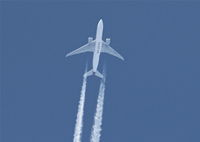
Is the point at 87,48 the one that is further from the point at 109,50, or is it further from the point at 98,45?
the point at 98,45

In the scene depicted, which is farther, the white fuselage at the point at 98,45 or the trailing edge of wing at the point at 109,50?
the trailing edge of wing at the point at 109,50

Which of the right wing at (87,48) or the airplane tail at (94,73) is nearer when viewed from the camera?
the airplane tail at (94,73)

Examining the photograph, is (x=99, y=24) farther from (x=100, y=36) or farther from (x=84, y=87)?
(x=84, y=87)

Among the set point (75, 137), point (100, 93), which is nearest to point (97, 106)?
point (100, 93)

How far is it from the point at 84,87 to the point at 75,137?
8801 mm

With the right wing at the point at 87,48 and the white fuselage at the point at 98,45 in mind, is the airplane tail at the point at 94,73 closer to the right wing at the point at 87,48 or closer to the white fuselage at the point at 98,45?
the white fuselage at the point at 98,45

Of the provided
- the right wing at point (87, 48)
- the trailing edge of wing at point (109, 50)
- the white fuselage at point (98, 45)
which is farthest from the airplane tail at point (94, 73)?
the trailing edge of wing at point (109, 50)

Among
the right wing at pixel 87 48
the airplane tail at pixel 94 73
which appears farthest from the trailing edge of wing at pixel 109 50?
the airplane tail at pixel 94 73

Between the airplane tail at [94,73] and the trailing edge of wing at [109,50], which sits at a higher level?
the trailing edge of wing at [109,50]

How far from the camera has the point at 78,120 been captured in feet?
294

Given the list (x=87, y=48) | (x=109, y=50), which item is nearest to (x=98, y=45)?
(x=87, y=48)

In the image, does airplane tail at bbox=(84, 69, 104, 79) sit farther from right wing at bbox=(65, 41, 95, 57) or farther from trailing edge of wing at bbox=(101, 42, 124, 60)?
trailing edge of wing at bbox=(101, 42, 124, 60)

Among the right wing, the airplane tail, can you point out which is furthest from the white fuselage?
the right wing

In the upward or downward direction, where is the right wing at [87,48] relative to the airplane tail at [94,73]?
upward
